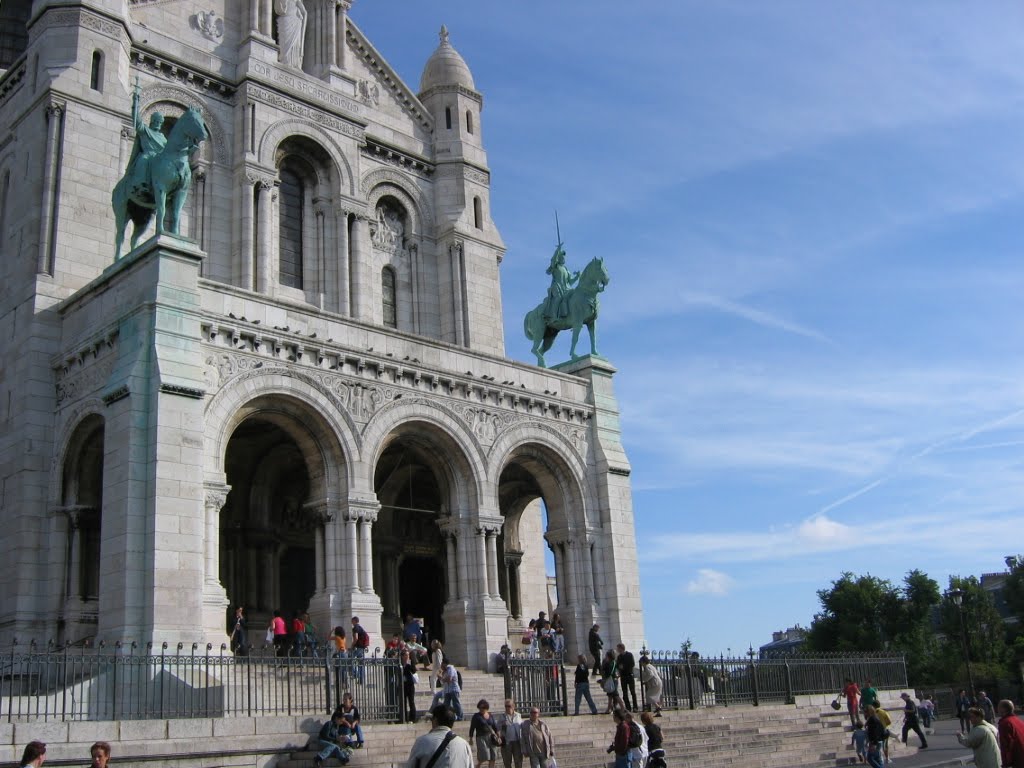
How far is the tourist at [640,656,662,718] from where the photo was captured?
24016 millimetres

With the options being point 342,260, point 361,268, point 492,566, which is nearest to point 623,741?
point 492,566

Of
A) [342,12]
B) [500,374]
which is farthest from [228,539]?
[342,12]

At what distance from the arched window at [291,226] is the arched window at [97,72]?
6.20 meters

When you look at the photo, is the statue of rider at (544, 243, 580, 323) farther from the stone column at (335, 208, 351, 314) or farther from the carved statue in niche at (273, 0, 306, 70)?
the carved statue in niche at (273, 0, 306, 70)

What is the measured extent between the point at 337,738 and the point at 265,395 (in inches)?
358

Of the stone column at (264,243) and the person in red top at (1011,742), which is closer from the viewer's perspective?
the person in red top at (1011,742)

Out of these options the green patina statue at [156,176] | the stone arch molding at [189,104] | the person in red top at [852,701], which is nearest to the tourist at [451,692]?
the green patina statue at [156,176]

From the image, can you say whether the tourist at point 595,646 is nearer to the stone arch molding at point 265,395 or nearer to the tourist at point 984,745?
the stone arch molding at point 265,395

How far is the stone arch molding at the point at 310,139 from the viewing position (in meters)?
32.1

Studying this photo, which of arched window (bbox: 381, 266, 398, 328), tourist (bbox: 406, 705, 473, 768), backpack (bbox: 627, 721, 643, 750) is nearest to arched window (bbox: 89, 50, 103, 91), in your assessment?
arched window (bbox: 381, 266, 398, 328)

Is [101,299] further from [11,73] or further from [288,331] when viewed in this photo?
[11,73]

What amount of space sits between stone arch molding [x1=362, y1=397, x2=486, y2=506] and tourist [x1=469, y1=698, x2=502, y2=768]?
9.55 m

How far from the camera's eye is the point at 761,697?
27.8 metres

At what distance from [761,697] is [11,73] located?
26043 millimetres
